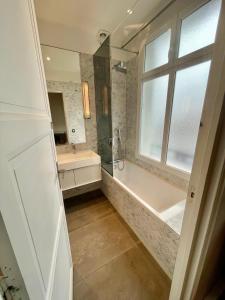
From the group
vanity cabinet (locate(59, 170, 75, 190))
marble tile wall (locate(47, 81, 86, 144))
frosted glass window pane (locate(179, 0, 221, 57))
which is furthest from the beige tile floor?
frosted glass window pane (locate(179, 0, 221, 57))

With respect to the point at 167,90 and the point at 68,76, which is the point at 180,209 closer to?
the point at 167,90

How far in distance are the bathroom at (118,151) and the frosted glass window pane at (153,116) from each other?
0.07ft

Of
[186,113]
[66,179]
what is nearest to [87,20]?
[186,113]

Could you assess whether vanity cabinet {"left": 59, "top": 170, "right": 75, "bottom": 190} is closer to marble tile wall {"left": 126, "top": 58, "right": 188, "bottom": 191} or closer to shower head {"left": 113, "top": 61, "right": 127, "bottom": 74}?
marble tile wall {"left": 126, "top": 58, "right": 188, "bottom": 191}

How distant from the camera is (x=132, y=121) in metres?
2.64

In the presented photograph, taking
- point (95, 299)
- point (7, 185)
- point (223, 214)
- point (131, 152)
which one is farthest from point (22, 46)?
point (131, 152)

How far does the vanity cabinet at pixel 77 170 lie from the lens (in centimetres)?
193

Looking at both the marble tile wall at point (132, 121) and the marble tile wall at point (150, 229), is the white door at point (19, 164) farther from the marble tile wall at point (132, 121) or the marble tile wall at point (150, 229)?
the marble tile wall at point (132, 121)

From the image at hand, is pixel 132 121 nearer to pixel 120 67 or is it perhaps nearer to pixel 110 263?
pixel 120 67

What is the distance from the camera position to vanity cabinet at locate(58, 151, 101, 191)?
193cm

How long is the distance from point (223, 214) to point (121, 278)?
45.3 inches

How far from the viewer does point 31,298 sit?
0.44 meters

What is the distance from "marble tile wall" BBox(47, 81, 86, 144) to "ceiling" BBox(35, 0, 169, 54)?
53cm

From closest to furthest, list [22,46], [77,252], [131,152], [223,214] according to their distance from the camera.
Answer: [22,46], [223,214], [77,252], [131,152]
